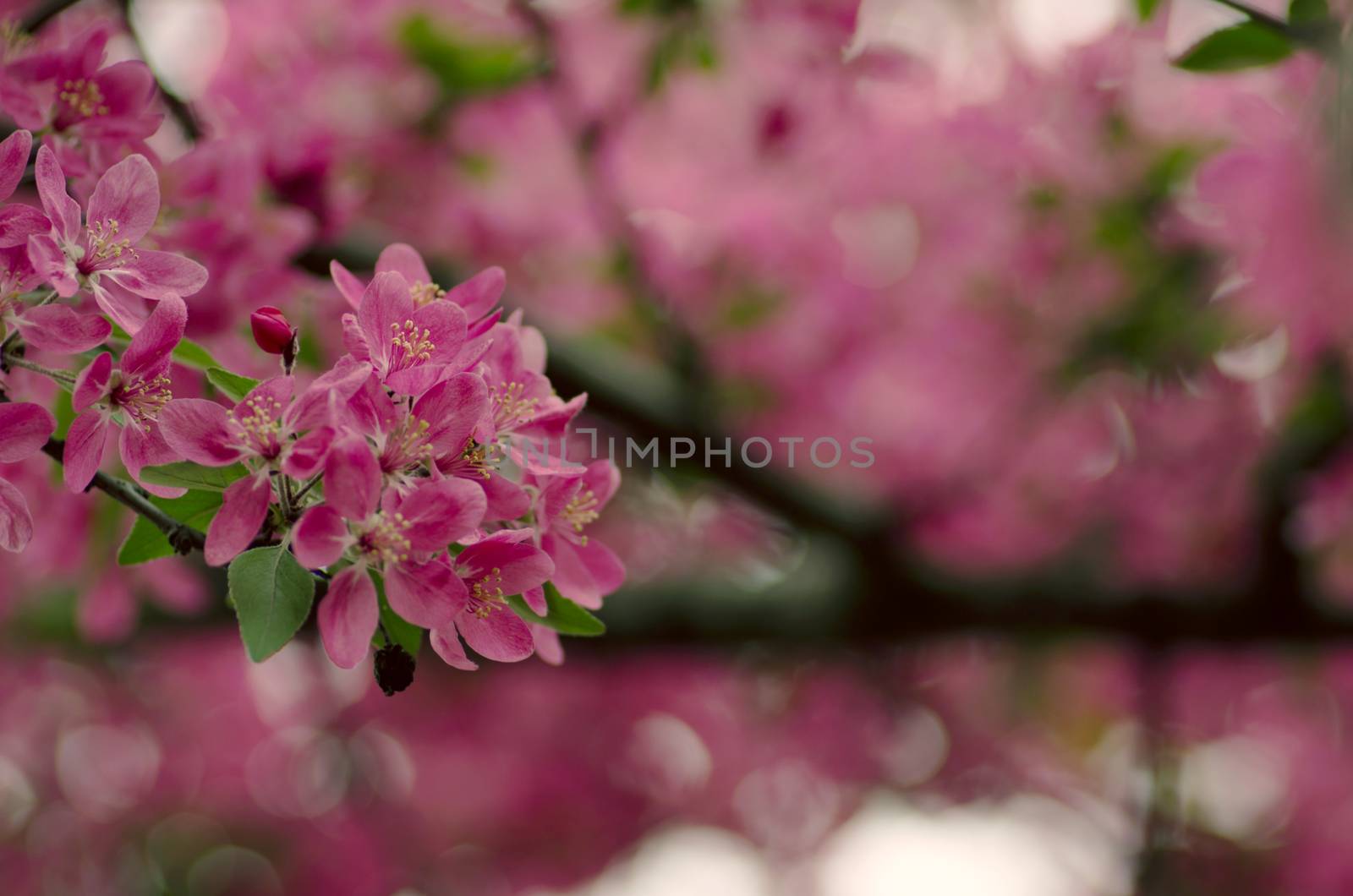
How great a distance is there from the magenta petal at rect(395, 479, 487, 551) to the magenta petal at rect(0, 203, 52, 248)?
381mm

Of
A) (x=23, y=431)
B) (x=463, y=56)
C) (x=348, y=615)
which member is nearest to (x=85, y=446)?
(x=23, y=431)

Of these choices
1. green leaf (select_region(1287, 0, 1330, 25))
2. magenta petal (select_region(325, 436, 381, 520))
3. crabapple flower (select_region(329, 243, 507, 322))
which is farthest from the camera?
green leaf (select_region(1287, 0, 1330, 25))

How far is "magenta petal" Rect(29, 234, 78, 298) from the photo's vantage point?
89 centimetres

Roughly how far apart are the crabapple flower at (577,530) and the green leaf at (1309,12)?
93cm

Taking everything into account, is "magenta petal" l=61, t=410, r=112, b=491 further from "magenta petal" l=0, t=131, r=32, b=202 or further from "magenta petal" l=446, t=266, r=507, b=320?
"magenta petal" l=446, t=266, r=507, b=320

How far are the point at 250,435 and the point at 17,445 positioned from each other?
7.6 inches

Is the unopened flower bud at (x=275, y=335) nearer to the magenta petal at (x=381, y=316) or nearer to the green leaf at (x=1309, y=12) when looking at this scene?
the magenta petal at (x=381, y=316)

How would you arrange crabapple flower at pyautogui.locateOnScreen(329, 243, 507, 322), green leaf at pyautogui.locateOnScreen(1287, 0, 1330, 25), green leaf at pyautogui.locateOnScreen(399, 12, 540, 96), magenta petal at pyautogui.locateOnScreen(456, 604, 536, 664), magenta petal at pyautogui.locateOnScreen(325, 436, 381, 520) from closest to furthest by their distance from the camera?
magenta petal at pyautogui.locateOnScreen(325, 436, 381, 520) → magenta petal at pyautogui.locateOnScreen(456, 604, 536, 664) → crabapple flower at pyautogui.locateOnScreen(329, 243, 507, 322) → green leaf at pyautogui.locateOnScreen(1287, 0, 1330, 25) → green leaf at pyautogui.locateOnScreen(399, 12, 540, 96)

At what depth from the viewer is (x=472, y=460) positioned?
0.92 m

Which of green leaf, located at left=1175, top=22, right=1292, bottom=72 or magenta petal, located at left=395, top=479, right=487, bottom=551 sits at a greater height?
green leaf, located at left=1175, top=22, right=1292, bottom=72

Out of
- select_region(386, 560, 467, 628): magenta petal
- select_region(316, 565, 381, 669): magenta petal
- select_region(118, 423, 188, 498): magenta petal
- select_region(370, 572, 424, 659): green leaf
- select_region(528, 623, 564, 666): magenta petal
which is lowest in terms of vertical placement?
select_region(528, 623, 564, 666): magenta petal

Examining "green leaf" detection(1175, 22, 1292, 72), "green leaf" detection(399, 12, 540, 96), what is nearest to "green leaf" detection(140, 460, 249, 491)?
"green leaf" detection(1175, 22, 1292, 72)

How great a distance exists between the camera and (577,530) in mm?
1049

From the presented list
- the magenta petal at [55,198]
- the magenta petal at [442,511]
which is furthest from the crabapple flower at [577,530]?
the magenta petal at [55,198]
